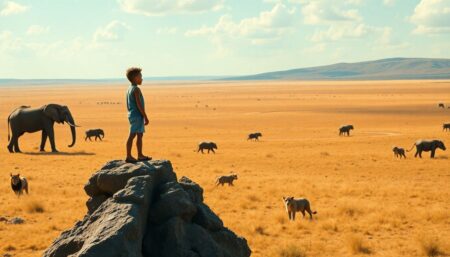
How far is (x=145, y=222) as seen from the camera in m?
10.1

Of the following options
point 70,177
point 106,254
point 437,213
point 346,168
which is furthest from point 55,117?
point 106,254

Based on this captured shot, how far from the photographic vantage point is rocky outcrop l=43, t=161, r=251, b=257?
8.97 m

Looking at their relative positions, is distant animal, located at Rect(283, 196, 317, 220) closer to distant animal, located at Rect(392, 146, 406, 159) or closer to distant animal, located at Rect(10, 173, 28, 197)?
distant animal, located at Rect(10, 173, 28, 197)

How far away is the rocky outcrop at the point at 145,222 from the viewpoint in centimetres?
897

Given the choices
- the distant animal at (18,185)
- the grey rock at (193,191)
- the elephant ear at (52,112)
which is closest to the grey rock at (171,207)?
the grey rock at (193,191)

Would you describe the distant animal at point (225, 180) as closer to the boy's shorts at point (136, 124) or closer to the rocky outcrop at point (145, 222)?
the rocky outcrop at point (145, 222)

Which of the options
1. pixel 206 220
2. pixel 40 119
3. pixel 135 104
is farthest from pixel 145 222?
pixel 40 119

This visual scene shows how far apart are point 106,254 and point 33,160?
92.4 ft

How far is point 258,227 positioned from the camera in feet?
56.5

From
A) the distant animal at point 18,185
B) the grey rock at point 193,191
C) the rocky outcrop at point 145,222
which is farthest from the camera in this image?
the distant animal at point 18,185

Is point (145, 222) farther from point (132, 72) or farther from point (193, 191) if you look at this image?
point (132, 72)

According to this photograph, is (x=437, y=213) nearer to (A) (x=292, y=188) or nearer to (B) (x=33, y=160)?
(A) (x=292, y=188)

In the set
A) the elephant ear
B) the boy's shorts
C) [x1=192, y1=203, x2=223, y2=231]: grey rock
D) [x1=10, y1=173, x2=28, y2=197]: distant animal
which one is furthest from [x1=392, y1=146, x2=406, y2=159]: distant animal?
the boy's shorts

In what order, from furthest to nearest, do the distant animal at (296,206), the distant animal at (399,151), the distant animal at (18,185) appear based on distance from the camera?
the distant animal at (399,151) → the distant animal at (18,185) → the distant animal at (296,206)
